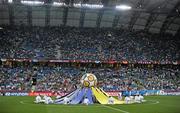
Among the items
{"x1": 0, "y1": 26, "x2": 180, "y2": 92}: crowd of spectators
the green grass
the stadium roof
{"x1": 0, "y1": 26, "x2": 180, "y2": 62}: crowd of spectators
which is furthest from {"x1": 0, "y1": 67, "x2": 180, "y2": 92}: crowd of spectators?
the green grass

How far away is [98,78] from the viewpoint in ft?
204

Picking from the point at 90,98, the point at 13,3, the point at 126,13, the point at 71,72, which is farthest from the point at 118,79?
the point at 90,98

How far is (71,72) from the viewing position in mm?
63719

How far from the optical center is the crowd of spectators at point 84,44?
6525cm

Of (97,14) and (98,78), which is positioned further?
(97,14)

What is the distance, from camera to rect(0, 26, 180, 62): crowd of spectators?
6525 centimetres

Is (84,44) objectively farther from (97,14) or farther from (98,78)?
(98,78)

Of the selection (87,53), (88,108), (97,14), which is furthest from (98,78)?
(88,108)

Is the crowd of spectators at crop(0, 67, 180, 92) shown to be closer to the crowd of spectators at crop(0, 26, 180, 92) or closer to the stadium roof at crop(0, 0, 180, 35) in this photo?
the crowd of spectators at crop(0, 26, 180, 92)

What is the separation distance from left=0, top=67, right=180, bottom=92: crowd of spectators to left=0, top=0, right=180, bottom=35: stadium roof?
9.26 m

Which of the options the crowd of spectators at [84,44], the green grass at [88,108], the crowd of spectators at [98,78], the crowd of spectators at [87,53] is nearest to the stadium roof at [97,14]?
the crowd of spectators at [84,44]

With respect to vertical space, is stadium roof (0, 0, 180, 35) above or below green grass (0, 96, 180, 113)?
above

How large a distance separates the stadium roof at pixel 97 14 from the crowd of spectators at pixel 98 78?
926cm

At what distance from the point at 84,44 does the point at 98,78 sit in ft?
31.3
